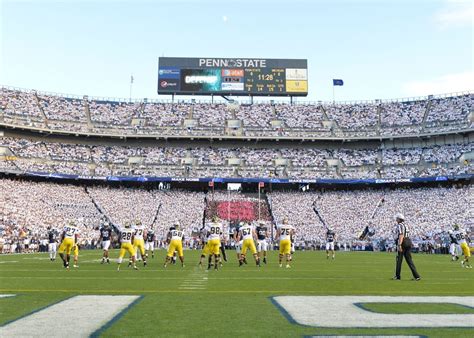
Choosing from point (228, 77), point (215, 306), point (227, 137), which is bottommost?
point (215, 306)

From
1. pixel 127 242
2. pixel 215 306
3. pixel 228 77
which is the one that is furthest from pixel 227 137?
pixel 215 306

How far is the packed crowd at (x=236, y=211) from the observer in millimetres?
49438

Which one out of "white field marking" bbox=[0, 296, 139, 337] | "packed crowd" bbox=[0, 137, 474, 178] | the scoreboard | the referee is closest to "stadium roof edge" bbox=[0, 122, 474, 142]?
"packed crowd" bbox=[0, 137, 474, 178]

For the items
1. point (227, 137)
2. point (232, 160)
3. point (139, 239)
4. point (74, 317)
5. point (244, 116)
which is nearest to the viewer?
point (74, 317)

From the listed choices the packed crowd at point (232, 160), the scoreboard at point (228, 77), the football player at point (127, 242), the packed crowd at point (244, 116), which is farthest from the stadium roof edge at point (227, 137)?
the football player at point (127, 242)

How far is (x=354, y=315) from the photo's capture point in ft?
21.7

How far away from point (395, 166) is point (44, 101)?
157ft

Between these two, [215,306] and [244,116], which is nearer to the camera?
[215,306]

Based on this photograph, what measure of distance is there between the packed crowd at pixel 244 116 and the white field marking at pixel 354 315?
2273 inches

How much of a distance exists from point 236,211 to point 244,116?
17.4 metres

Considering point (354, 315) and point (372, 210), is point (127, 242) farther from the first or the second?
point (372, 210)

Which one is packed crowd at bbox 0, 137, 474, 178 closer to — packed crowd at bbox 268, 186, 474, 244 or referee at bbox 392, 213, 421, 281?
packed crowd at bbox 268, 186, 474, 244

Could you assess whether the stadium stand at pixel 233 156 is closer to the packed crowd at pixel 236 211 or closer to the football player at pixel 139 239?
the packed crowd at pixel 236 211

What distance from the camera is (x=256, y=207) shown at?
5809 centimetres
